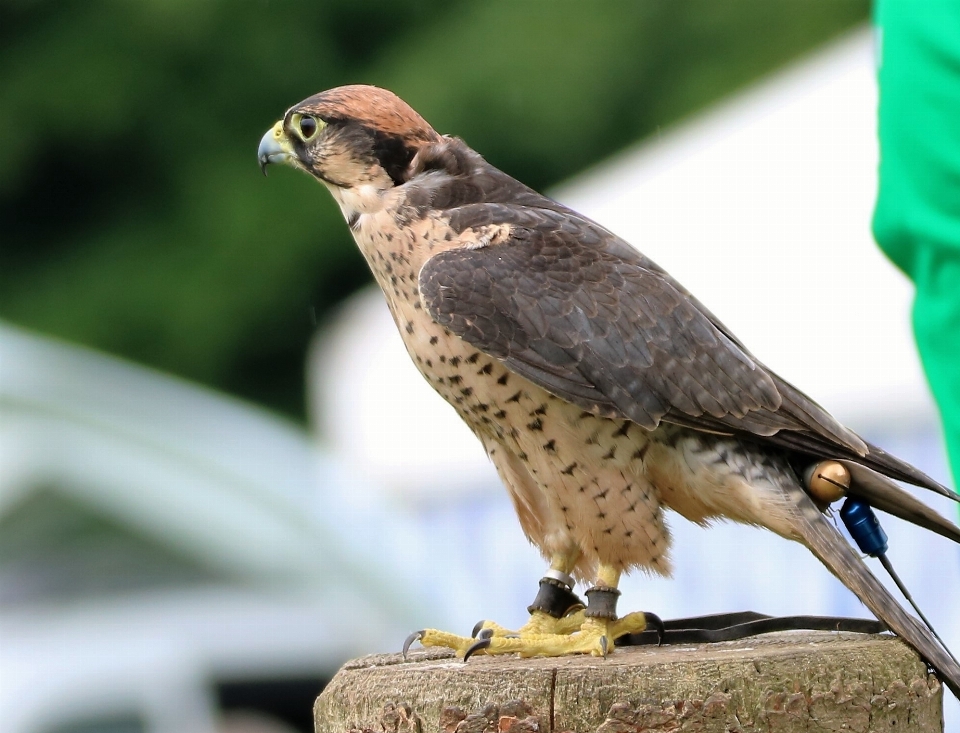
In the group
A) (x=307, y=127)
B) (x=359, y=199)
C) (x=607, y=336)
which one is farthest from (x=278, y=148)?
(x=607, y=336)

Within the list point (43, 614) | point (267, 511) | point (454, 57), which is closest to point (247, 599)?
point (267, 511)

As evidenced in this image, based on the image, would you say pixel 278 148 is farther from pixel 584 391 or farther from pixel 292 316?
pixel 292 316

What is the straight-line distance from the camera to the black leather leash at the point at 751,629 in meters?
2.12

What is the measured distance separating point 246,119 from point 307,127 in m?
8.39

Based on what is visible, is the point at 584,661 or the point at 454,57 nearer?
the point at 584,661

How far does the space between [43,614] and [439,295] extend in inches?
207

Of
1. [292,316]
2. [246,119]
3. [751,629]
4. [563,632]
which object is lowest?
[751,629]

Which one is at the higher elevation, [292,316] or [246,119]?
[246,119]

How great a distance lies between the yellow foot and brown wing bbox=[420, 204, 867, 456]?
0.34 meters

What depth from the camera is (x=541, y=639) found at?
84.0 inches

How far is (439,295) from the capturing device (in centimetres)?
216

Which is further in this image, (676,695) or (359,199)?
(359,199)

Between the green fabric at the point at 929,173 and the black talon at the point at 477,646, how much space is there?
1.25m

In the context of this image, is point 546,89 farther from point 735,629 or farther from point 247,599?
point 735,629
